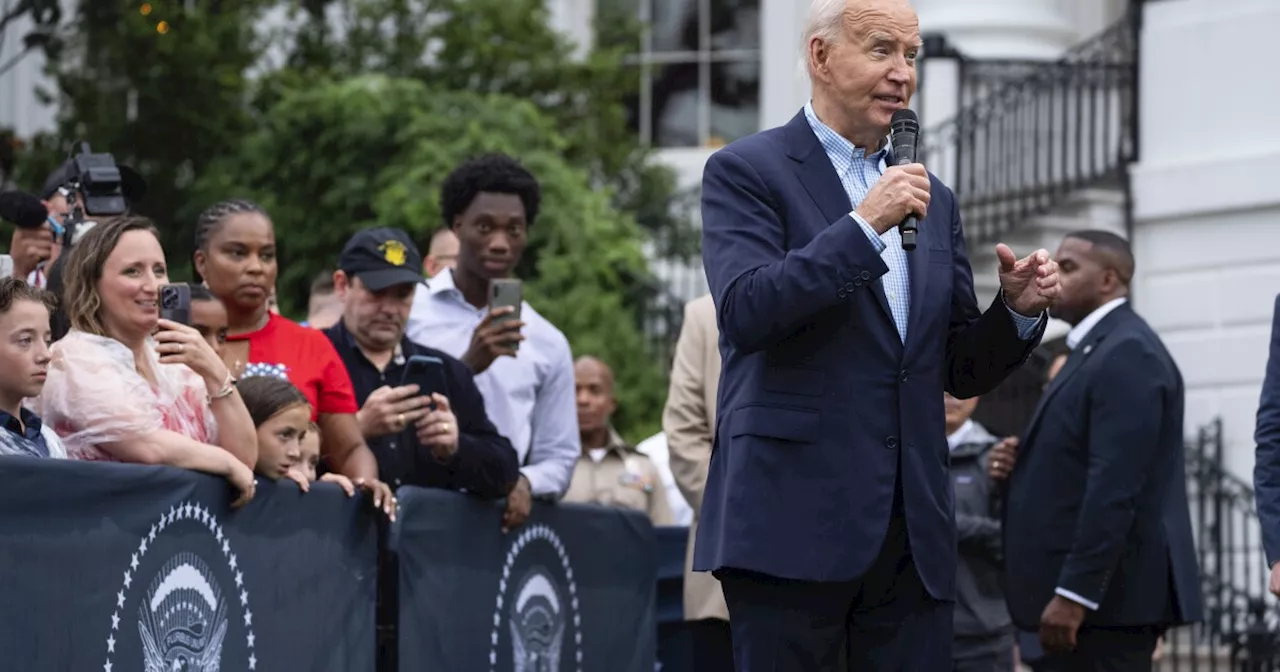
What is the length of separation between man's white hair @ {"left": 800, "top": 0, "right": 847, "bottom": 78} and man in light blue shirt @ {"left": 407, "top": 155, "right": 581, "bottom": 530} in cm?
322

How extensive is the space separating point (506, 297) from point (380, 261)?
1.48ft

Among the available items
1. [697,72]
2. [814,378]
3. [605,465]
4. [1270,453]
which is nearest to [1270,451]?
[1270,453]

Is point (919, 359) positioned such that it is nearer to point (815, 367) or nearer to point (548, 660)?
point (815, 367)

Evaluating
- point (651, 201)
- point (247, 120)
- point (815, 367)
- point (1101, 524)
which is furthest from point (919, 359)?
point (651, 201)

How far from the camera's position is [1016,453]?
8.17 meters

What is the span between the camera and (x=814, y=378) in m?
4.83

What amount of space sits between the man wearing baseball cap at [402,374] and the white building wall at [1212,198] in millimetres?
8290

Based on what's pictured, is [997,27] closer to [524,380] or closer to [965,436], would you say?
[965,436]

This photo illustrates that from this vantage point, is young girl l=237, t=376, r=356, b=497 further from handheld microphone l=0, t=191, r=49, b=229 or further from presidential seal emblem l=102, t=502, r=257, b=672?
handheld microphone l=0, t=191, r=49, b=229

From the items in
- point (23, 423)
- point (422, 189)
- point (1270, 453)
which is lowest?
point (1270, 453)

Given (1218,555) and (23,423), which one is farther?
(1218,555)

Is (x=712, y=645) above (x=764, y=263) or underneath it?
underneath

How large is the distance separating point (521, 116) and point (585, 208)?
909 millimetres

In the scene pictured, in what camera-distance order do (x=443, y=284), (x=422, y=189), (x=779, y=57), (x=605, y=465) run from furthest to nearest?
1. (x=779, y=57)
2. (x=422, y=189)
3. (x=605, y=465)
4. (x=443, y=284)
